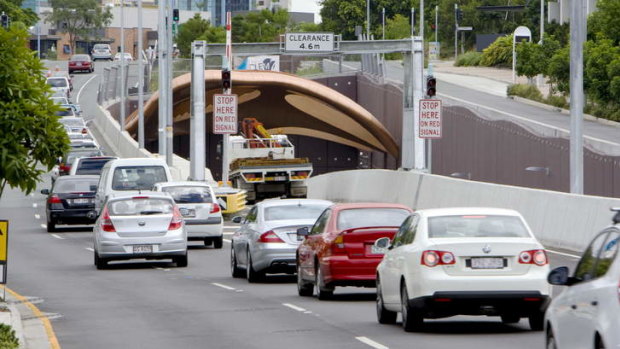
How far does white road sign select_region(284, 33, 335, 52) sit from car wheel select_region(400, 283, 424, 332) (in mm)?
34504

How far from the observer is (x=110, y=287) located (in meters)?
24.2

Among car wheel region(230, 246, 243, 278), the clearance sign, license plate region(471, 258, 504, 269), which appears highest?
license plate region(471, 258, 504, 269)

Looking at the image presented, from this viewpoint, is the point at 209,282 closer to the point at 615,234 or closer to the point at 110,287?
the point at 110,287

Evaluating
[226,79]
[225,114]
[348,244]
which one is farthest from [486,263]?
[226,79]

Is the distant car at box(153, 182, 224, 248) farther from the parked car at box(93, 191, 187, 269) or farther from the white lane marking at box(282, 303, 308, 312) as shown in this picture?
the white lane marking at box(282, 303, 308, 312)

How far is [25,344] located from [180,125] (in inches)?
2725

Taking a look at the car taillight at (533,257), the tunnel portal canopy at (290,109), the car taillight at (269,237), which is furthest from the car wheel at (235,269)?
the tunnel portal canopy at (290,109)

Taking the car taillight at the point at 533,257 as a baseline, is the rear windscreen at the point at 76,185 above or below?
below

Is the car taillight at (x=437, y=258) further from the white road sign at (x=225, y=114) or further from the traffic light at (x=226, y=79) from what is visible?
the traffic light at (x=226, y=79)

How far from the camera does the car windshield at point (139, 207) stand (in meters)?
28.3

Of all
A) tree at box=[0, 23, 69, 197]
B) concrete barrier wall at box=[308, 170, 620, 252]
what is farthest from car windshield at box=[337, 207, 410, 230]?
concrete barrier wall at box=[308, 170, 620, 252]

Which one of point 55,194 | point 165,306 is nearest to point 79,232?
point 55,194

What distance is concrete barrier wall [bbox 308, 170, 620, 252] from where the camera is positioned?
29.3 metres

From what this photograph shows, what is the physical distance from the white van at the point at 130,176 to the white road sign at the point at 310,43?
1284cm
